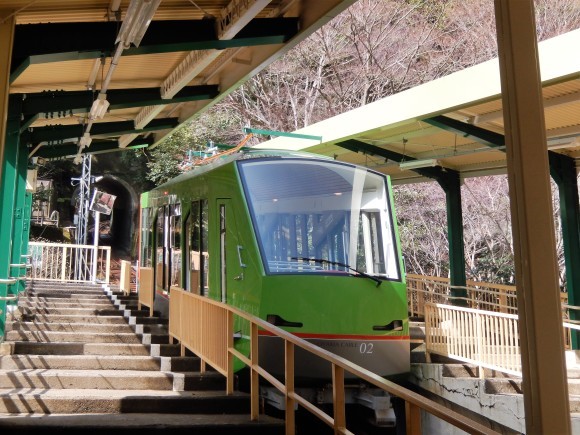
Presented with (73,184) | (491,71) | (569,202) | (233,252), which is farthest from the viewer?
(73,184)

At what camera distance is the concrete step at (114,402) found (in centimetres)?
619

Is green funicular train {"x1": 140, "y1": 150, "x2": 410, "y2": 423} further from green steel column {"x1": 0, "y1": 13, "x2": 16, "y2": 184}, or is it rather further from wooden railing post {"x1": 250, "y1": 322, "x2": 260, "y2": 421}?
green steel column {"x1": 0, "y1": 13, "x2": 16, "y2": 184}

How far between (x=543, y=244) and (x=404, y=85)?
23.8 metres

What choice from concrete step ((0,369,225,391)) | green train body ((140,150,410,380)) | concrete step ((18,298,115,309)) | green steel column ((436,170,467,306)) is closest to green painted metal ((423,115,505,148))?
green train body ((140,150,410,380))

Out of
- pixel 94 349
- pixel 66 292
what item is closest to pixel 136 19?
pixel 94 349

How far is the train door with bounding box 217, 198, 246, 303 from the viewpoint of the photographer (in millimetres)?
7754

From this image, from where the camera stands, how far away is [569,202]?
11031 millimetres

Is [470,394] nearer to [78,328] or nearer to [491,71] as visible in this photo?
[491,71]

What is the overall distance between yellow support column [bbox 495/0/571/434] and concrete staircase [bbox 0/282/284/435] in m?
3.45

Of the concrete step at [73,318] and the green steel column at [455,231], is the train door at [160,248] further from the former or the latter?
the green steel column at [455,231]

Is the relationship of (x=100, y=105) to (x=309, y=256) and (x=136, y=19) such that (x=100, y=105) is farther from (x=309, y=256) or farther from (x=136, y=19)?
(x=309, y=256)

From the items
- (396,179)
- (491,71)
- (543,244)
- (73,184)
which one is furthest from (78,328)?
(73,184)

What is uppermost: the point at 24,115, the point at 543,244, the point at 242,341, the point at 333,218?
the point at 24,115

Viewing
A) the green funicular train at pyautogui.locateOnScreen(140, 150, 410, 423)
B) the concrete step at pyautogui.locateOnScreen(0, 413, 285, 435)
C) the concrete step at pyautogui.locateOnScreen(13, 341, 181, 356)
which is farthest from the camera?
the concrete step at pyautogui.locateOnScreen(13, 341, 181, 356)
